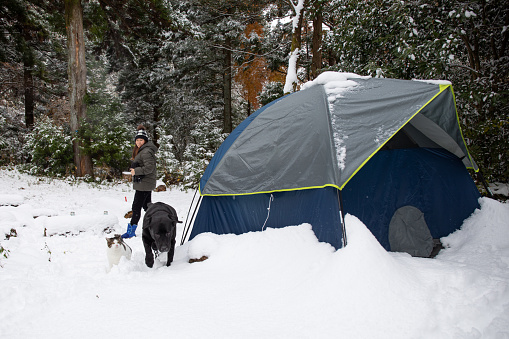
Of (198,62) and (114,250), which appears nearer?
(114,250)

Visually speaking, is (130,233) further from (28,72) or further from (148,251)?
(28,72)

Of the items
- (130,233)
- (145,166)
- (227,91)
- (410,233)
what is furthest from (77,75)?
(410,233)

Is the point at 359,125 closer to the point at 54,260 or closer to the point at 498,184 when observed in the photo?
the point at 54,260

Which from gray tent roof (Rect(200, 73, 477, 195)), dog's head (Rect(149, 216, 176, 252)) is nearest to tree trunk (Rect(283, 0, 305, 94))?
→ gray tent roof (Rect(200, 73, 477, 195))

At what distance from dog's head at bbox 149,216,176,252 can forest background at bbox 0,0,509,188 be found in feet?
15.0

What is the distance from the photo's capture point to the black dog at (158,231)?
3.21m

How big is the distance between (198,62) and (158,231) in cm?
1261

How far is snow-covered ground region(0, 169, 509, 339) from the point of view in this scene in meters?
2.05

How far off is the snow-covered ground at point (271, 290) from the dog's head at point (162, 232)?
1.03 feet

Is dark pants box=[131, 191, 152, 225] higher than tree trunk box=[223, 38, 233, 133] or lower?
lower

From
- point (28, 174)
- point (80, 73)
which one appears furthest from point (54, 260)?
point (28, 174)

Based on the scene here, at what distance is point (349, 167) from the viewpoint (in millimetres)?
2830

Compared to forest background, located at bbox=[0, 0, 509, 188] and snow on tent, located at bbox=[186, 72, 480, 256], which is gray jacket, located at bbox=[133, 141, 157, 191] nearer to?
snow on tent, located at bbox=[186, 72, 480, 256]

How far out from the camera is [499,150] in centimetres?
545
